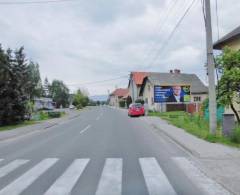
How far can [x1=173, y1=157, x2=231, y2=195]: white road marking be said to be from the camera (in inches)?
→ 247

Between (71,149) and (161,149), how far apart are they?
3474mm

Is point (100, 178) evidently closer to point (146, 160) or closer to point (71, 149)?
point (146, 160)

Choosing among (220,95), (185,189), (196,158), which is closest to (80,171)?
(185,189)

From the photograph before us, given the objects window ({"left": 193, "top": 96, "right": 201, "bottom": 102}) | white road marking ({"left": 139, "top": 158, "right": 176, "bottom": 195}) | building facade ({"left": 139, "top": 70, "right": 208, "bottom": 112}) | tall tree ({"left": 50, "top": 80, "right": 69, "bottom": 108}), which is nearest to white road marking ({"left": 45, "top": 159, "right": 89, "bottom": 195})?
white road marking ({"left": 139, "top": 158, "right": 176, "bottom": 195})

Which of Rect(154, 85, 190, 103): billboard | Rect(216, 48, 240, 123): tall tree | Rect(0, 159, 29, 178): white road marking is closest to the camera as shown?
Rect(0, 159, 29, 178): white road marking

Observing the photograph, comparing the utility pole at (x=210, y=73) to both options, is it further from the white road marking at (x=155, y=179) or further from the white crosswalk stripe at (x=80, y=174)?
the white road marking at (x=155, y=179)

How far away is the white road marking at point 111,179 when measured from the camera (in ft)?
20.8

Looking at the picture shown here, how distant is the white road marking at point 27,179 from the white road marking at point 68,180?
63cm

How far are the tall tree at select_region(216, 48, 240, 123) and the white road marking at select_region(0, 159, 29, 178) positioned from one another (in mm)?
10607

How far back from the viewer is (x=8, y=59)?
32.0 metres

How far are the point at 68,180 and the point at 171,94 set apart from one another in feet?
138

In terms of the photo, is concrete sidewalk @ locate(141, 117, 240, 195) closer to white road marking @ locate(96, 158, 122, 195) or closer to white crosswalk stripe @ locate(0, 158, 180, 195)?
white crosswalk stripe @ locate(0, 158, 180, 195)

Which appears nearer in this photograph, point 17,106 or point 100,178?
point 100,178

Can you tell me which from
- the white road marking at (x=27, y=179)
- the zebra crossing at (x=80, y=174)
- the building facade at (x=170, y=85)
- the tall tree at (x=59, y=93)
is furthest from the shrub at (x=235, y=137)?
the tall tree at (x=59, y=93)
